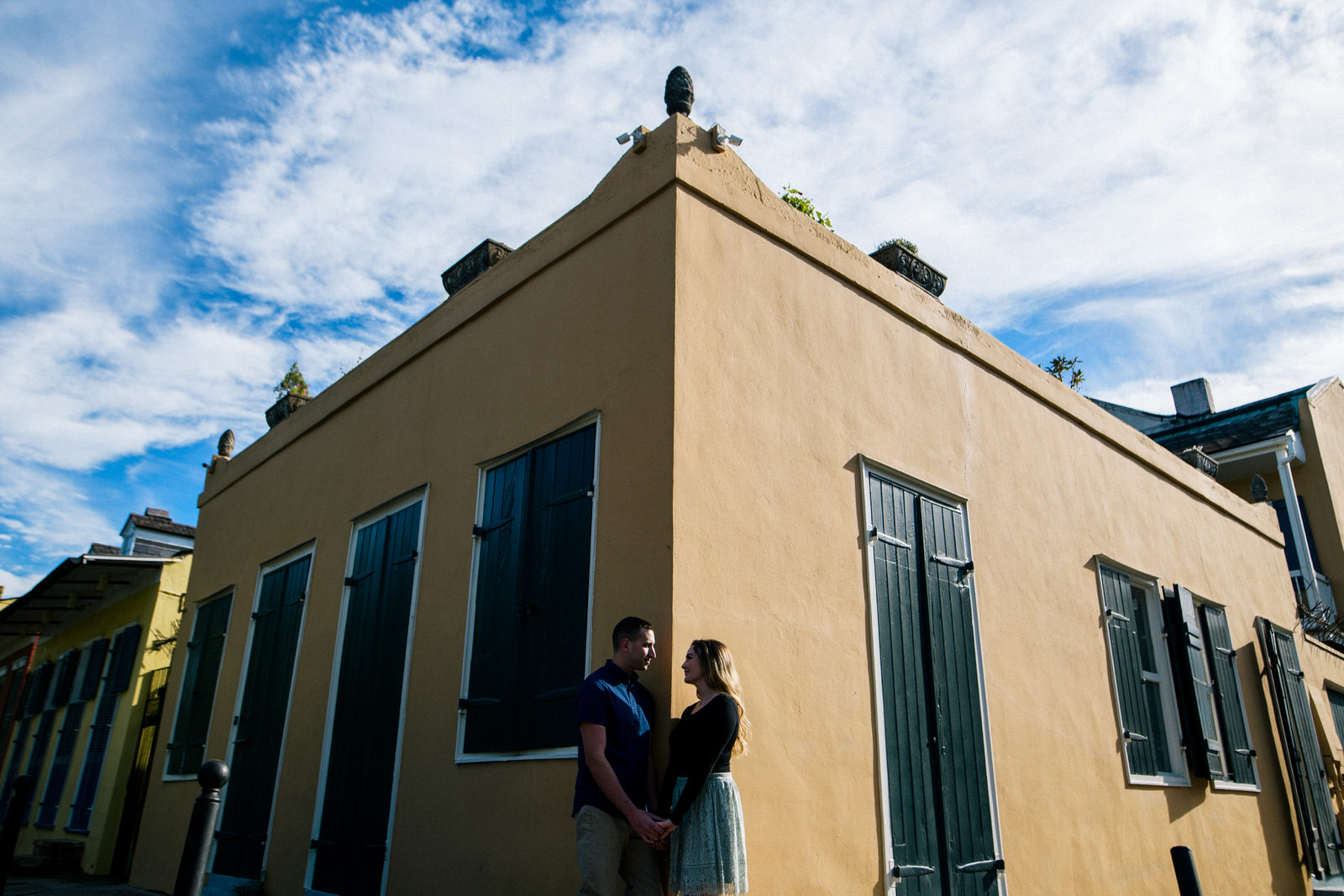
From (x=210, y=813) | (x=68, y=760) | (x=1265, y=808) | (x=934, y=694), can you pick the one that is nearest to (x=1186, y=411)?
(x=1265, y=808)

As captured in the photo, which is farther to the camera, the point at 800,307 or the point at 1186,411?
the point at 1186,411

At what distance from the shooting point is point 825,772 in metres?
4.24

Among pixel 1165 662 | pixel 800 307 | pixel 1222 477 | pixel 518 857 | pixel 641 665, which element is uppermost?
pixel 1222 477

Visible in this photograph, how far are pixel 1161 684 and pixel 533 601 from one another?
5296 mm

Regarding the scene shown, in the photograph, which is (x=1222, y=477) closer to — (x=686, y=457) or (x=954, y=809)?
(x=954, y=809)

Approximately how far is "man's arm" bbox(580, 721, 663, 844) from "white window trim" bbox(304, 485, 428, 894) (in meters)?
2.16

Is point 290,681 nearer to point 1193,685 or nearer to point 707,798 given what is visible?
point 707,798

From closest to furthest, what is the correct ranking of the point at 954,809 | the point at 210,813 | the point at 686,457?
the point at 210,813 < the point at 686,457 < the point at 954,809

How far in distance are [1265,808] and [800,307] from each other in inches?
251

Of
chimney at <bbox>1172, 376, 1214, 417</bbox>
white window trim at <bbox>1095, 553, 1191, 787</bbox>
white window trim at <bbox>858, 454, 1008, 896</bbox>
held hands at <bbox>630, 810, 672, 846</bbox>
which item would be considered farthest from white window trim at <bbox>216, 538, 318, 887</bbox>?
chimney at <bbox>1172, 376, 1214, 417</bbox>

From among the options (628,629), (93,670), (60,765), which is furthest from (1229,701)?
(60,765)

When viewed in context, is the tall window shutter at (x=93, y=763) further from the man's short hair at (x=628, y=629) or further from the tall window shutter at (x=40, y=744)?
the man's short hair at (x=628, y=629)

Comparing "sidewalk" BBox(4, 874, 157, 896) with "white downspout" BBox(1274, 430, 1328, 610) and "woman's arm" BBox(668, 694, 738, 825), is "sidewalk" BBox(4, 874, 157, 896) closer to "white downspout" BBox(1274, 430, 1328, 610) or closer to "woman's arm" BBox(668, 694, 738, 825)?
"woman's arm" BBox(668, 694, 738, 825)

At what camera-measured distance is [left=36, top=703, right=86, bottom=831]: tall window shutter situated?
11.9 meters
